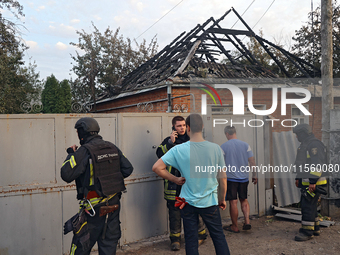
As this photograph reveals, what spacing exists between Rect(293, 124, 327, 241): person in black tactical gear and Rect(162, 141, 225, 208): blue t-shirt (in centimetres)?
216

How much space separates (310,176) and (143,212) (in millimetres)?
2835

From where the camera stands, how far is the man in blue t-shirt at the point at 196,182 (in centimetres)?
320

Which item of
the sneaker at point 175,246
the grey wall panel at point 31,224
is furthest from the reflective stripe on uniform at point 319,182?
the grey wall panel at point 31,224

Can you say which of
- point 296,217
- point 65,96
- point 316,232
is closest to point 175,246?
point 316,232

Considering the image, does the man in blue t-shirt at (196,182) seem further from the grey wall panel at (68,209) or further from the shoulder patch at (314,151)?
the shoulder patch at (314,151)

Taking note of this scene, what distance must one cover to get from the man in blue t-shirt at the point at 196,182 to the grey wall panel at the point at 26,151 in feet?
5.69

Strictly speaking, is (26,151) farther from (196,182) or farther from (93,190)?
(196,182)

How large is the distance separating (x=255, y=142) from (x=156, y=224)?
2822 millimetres

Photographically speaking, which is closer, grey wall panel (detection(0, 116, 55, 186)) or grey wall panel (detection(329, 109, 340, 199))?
grey wall panel (detection(0, 116, 55, 186))

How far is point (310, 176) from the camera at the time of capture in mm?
4672

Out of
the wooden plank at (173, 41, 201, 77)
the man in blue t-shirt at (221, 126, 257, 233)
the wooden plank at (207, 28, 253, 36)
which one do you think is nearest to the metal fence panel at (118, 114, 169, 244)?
the man in blue t-shirt at (221, 126, 257, 233)

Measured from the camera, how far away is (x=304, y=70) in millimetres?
12867

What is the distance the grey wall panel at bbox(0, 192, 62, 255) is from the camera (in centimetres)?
378

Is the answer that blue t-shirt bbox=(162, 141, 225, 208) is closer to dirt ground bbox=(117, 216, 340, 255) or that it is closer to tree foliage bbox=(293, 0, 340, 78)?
dirt ground bbox=(117, 216, 340, 255)
